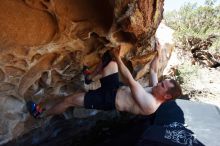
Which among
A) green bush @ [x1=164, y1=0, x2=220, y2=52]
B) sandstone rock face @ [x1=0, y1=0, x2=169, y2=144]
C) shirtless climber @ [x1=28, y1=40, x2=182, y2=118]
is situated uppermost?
green bush @ [x1=164, y1=0, x2=220, y2=52]

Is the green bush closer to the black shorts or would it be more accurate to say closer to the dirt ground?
the dirt ground

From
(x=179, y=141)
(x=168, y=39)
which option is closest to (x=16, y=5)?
(x=179, y=141)

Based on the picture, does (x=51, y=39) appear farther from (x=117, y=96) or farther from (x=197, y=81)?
(x=197, y=81)

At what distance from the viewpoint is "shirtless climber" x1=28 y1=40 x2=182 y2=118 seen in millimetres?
3527

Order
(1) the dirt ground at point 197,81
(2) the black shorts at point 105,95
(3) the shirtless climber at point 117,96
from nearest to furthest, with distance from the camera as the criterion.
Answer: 1. (3) the shirtless climber at point 117,96
2. (2) the black shorts at point 105,95
3. (1) the dirt ground at point 197,81

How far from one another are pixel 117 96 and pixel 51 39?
3.57 feet

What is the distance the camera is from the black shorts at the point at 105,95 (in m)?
3.69

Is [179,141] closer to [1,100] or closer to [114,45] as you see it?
[114,45]

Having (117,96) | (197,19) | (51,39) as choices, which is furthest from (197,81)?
(51,39)

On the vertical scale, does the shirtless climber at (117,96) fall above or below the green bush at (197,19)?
below

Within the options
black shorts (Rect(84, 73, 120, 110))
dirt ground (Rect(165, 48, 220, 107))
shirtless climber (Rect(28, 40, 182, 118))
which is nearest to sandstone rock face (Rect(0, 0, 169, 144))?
shirtless climber (Rect(28, 40, 182, 118))

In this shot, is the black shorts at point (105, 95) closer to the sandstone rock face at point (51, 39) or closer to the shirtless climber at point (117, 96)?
the shirtless climber at point (117, 96)

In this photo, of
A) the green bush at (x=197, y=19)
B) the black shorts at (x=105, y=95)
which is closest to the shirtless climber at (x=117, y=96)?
the black shorts at (x=105, y=95)

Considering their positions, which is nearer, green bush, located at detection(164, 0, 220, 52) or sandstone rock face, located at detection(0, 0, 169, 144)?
sandstone rock face, located at detection(0, 0, 169, 144)
